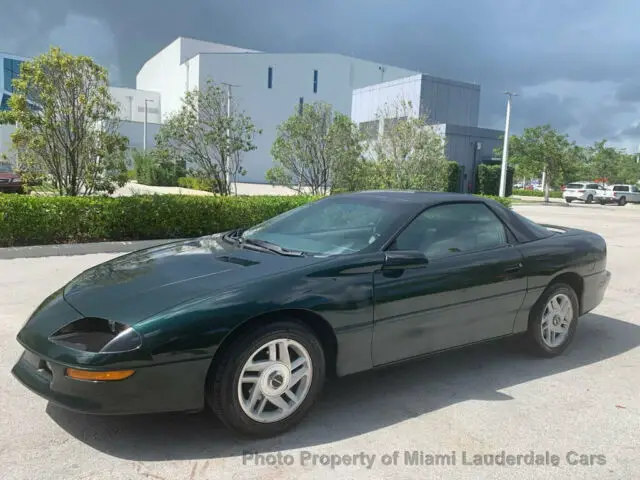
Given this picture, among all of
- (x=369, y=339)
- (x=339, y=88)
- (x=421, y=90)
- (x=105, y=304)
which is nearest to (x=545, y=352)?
(x=369, y=339)

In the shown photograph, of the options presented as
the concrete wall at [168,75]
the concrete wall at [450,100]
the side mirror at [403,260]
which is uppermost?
the concrete wall at [168,75]

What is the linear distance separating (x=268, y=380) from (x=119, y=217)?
7.38 metres

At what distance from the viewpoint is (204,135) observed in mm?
13539

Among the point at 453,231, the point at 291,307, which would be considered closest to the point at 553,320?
the point at 453,231

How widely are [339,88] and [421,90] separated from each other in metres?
21.9

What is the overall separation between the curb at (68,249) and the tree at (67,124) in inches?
76.4

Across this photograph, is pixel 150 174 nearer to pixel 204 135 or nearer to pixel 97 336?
pixel 204 135

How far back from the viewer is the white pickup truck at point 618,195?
38969mm

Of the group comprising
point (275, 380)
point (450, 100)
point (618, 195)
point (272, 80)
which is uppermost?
point (272, 80)

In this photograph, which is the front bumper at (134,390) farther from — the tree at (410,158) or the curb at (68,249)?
the tree at (410,158)

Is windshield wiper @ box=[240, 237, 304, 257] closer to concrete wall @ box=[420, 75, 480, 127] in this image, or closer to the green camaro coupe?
the green camaro coupe

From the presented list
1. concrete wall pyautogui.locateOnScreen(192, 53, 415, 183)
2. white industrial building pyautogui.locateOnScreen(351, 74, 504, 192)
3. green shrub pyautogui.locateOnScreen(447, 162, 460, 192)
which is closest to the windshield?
green shrub pyautogui.locateOnScreen(447, 162, 460, 192)

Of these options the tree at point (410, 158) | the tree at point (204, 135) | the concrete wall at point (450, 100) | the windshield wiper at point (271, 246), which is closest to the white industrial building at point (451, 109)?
the concrete wall at point (450, 100)

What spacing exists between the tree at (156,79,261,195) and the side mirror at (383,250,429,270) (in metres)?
10.8
